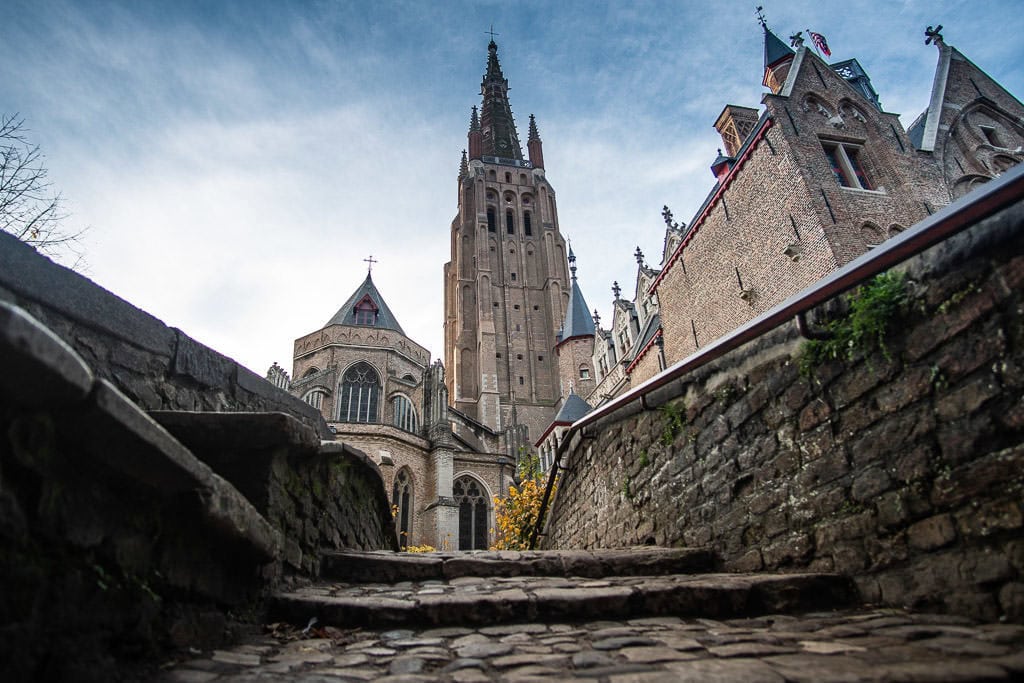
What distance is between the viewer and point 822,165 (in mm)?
11867

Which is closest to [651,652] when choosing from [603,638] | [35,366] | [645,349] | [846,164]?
[603,638]

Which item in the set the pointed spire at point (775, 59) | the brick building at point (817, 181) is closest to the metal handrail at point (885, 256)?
the brick building at point (817, 181)

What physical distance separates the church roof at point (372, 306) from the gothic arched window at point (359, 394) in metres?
3.75

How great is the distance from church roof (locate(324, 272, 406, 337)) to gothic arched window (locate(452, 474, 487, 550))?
10.4 metres

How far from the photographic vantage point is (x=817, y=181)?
37.8ft

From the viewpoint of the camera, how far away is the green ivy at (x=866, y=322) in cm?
287

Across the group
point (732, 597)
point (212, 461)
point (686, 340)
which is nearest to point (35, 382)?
point (212, 461)

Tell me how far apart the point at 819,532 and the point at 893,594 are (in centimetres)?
51

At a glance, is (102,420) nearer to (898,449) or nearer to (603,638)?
(603,638)

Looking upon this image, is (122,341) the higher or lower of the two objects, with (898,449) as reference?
higher

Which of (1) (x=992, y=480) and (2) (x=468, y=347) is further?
(2) (x=468, y=347)

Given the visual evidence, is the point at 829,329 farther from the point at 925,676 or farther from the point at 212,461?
the point at 212,461

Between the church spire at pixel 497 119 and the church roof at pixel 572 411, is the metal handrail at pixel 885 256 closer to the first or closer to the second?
the church roof at pixel 572 411

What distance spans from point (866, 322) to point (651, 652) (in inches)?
82.3
